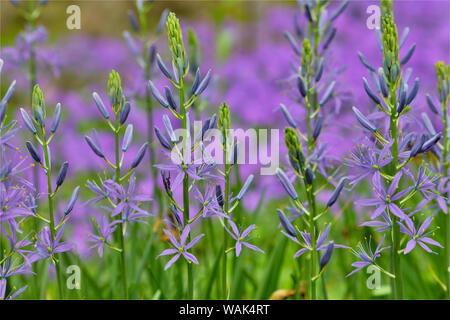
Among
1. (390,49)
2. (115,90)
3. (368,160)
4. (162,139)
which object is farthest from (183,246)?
(390,49)

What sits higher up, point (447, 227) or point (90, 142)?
point (90, 142)

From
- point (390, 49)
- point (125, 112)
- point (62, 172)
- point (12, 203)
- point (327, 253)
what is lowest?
point (327, 253)

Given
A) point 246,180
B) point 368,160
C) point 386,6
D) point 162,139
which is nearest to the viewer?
point 162,139

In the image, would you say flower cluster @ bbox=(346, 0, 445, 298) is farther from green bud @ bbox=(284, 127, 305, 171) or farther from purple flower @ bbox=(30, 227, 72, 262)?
purple flower @ bbox=(30, 227, 72, 262)

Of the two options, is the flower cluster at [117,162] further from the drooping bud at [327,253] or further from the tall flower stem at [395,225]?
the tall flower stem at [395,225]

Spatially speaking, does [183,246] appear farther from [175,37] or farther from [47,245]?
[175,37]

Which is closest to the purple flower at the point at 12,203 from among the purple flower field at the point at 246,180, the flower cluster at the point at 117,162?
the purple flower field at the point at 246,180

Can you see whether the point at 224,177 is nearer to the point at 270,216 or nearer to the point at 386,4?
the point at 386,4
